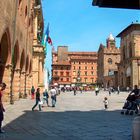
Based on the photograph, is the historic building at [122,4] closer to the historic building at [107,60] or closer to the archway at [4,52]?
the archway at [4,52]

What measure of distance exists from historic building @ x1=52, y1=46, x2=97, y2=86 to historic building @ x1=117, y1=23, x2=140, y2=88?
50.0m

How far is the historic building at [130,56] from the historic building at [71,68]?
50.0m

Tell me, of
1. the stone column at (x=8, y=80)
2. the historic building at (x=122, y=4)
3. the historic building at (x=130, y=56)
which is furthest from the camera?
the historic building at (x=130, y=56)

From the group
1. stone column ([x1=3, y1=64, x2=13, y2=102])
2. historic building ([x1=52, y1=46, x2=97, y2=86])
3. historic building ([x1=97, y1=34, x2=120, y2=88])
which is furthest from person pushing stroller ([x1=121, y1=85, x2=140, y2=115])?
historic building ([x1=52, y1=46, x2=97, y2=86])

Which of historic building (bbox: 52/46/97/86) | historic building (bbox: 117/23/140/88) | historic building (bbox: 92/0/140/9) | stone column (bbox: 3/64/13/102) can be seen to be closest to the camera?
historic building (bbox: 92/0/140/9)

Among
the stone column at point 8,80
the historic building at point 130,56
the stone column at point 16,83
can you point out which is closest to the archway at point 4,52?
the stone column at point 8,80

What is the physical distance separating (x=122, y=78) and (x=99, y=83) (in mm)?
43083

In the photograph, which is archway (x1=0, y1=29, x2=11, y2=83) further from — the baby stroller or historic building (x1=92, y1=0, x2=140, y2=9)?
historic building (x1=92, y1=0, x2=140, y2=9)

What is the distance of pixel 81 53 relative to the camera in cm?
15862

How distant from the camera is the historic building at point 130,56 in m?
77.4

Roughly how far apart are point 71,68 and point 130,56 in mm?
63728

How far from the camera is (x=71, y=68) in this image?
144 metres

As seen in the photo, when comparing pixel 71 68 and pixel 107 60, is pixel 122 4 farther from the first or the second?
pixel 71 68

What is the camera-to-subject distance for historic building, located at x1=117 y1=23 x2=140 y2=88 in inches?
3046
